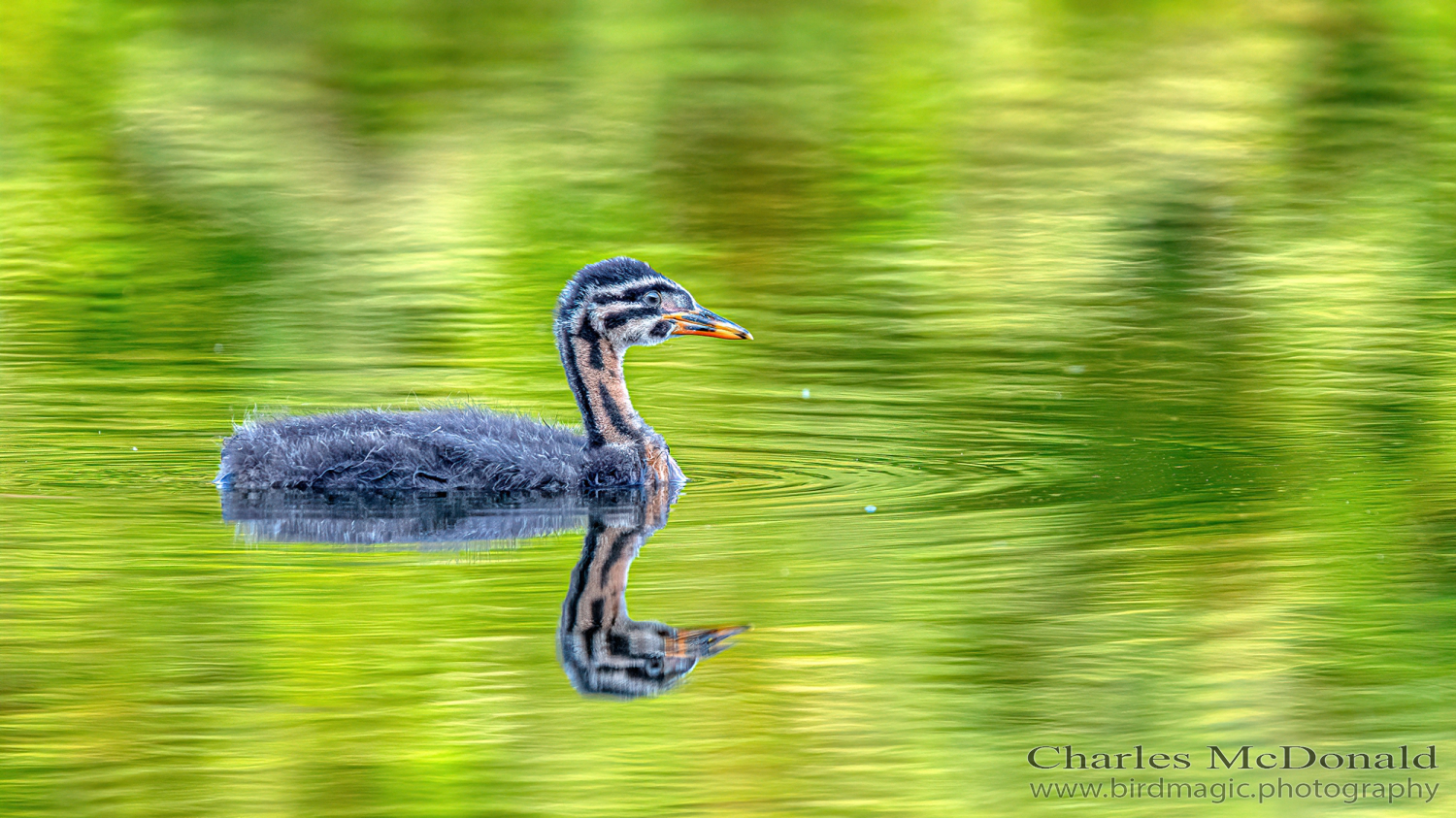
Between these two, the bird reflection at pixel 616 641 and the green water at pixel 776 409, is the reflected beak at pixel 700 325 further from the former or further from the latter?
the bird reflection at pixel 616 641

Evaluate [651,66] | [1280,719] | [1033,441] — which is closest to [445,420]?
[1033,441]

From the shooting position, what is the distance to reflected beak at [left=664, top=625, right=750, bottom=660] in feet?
28.0

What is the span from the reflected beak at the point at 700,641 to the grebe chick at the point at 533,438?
2.52 metres

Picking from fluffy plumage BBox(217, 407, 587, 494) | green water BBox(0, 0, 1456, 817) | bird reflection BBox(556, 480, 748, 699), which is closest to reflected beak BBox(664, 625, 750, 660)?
bird reflection BBox(556, 480, 748, 699)

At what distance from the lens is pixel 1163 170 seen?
22.5 metres

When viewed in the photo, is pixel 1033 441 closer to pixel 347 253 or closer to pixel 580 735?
pixel 580 735

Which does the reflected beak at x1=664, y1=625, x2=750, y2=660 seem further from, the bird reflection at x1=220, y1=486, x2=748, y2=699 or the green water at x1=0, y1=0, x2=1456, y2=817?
the green water at x1=0, y1=0, x2=1456, y2=817

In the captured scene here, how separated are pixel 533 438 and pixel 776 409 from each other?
2.01 meters

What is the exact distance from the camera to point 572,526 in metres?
10.7

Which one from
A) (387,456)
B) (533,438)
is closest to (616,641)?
(387,456)

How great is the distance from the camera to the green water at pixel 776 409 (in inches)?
304

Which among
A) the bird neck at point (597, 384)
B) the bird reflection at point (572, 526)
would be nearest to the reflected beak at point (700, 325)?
the bird neck at point (597, 384)

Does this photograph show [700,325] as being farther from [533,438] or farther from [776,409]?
[776,409]

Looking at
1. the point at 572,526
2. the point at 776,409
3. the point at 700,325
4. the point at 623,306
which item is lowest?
the point at 776,409
